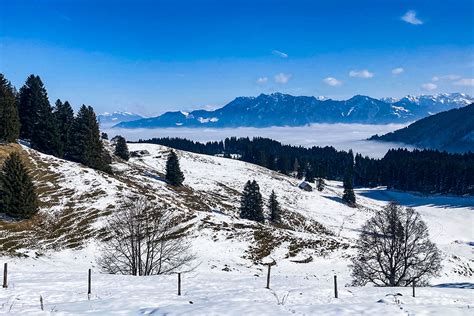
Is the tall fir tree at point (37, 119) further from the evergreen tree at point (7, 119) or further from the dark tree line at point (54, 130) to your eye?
the evergreen tree at point (7, 119)

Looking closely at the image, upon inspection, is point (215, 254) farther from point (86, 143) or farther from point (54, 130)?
point (54, 130)

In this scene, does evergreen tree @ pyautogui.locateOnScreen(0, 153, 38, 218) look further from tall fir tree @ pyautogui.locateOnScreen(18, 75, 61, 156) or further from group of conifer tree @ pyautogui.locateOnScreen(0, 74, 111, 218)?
tall fir tree @ pyautogui.locateOnScreen(18, 75, 61, 156)

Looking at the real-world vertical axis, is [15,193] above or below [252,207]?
above

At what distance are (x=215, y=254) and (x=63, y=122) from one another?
65.3 meters

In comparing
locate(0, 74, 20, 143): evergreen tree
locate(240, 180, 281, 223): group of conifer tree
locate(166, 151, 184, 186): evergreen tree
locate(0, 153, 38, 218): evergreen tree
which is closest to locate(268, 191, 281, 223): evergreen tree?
locate(240, 180, 281, 223): group of conifer tree

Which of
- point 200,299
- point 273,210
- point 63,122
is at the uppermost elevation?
point 63,122

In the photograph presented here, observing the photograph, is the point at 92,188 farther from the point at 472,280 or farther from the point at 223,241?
the point at 472,280

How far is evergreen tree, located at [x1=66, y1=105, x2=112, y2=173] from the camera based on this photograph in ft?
287

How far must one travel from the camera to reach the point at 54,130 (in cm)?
8750

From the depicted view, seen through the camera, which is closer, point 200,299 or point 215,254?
point 200,299

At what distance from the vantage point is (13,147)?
7556 centimetres

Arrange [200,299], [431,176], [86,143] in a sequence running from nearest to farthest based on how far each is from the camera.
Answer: [200,299] < [86,143] < [431,176]

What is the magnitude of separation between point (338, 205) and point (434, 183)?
81735 mm

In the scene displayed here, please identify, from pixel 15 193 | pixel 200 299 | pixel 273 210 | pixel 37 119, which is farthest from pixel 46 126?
pixel 200 299
